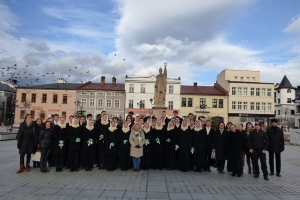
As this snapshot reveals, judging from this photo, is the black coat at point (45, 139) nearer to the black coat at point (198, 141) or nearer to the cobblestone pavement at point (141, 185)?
the cobblestone pavement at point (141, 185)

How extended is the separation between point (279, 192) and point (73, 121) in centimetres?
688

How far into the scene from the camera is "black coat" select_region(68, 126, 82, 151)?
29.6 ft

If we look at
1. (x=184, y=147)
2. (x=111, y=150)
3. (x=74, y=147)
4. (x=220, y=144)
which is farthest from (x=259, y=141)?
(x=74, y=147)

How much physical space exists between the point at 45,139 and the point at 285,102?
68.7 metres

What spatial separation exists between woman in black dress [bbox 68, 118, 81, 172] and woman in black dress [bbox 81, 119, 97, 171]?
18 cm

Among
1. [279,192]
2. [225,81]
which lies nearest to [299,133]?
[279,192]

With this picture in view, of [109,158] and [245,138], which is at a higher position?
[245,138]

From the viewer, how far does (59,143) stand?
9.00 meters

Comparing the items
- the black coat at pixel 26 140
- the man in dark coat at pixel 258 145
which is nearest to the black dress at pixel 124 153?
the black coat at pixel 26 140

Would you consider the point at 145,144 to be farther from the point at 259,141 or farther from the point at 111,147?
the point at 259,141

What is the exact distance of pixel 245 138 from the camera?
9273 millimetres

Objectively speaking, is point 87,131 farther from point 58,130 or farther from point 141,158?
point 141,158

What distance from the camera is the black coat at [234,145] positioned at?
29.1ft

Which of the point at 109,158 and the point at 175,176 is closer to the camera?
the point at 175,176
